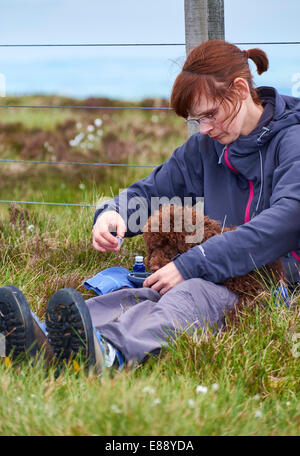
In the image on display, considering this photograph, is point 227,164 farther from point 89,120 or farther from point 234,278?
point 89,120

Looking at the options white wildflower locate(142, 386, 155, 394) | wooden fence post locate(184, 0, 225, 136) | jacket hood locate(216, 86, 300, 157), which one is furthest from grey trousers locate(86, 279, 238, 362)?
wooden fence post locate(184, 0, 225, 136)

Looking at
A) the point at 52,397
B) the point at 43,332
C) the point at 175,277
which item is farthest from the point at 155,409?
the point at 175,277

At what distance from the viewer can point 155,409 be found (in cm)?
163

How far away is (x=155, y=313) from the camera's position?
7.54 feet

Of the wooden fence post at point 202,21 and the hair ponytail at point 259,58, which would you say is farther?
the wooden fence post at point 202,21

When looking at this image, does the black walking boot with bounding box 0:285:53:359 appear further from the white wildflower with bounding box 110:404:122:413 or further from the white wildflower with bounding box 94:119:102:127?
the white wildflower with bounding box 94:119:102:127

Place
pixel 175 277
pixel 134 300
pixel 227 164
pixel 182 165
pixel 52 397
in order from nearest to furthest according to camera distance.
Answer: pixel 52 397 < pixel 175 277 < pixel 134 300 < pixel 227 164 < pixel 182 165

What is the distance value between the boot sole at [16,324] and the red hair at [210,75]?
45.6 inches

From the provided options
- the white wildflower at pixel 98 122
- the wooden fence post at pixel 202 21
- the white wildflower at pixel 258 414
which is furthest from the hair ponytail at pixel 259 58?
the white wildflower at pixel 98 122

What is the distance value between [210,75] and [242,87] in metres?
0.17

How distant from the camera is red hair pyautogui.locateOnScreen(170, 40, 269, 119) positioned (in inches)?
104

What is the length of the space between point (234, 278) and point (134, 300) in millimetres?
443

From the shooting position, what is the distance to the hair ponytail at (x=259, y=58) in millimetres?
2807

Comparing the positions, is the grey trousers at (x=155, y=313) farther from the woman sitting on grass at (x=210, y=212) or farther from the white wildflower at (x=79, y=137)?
the white wildflower at (x=79, y=137)
